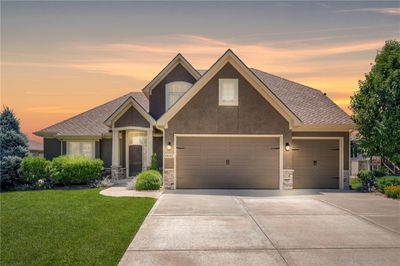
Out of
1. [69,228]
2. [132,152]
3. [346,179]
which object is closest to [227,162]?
[346,179]

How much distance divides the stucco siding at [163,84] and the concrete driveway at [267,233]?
29.6ft

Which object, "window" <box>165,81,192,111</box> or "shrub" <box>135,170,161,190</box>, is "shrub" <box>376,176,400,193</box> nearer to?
"shrub" <box>135,170,161,190</box>

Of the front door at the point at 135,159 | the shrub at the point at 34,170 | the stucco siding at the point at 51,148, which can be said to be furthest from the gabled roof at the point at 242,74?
the stucco siding at the point at 51,148

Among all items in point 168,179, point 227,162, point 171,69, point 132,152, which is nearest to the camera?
point 168,179

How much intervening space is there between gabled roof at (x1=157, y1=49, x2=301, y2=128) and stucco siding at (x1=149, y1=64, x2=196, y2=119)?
17.0ft

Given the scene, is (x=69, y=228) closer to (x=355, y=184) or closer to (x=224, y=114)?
(x=224, y=114)

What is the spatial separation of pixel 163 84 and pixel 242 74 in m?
6.72

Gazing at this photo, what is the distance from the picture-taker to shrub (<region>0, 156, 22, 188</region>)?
19.0 metres

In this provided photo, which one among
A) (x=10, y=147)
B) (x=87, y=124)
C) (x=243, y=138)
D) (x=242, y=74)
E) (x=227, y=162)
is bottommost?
(x=227, y=162)

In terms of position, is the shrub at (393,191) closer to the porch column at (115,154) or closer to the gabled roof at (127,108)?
the gabled roof at (127,108)

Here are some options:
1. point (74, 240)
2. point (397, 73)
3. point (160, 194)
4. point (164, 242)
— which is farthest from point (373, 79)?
point (74, 240)

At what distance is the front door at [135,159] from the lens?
2197 centimetres

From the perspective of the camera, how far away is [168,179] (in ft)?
55.2

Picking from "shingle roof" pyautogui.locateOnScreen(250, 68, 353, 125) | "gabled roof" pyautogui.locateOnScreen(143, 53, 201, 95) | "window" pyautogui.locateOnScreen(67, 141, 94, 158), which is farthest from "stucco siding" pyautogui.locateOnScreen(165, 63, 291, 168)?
"window" pyautogui.locateOnScreen(67, 141, 94, 158)
